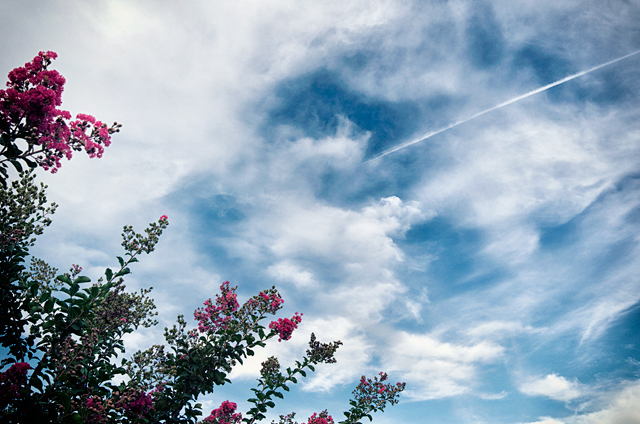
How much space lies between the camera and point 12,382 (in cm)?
623

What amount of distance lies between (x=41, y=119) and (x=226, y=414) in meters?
8.42

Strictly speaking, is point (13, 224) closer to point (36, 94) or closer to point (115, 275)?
point (115, 275)

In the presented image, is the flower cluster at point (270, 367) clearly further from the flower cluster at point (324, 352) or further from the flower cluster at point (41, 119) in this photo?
the flower cluster at point (41, 119)

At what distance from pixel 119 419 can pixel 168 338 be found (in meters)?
1.85

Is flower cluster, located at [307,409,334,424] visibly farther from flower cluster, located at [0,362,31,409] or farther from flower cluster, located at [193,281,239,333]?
flower cluster, located at [0,362,31,409]

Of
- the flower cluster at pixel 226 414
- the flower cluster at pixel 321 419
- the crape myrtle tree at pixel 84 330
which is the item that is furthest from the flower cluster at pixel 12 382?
the flower cluster at pixel 321 419

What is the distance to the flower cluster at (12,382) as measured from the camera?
19.6ft

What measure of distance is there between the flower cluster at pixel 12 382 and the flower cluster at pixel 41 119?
12.1 ft

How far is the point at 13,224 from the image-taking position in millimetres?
8844

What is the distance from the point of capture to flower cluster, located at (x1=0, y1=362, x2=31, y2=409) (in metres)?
5.98

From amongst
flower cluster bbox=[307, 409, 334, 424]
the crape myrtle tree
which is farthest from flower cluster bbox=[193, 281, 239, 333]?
flower cluster bbox=[307, 409, 334, 424]

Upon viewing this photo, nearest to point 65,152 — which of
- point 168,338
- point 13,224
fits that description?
point 13,224

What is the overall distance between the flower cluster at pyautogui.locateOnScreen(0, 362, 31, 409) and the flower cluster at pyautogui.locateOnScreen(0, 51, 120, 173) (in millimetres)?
3675

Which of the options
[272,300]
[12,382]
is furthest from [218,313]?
[12,382]
